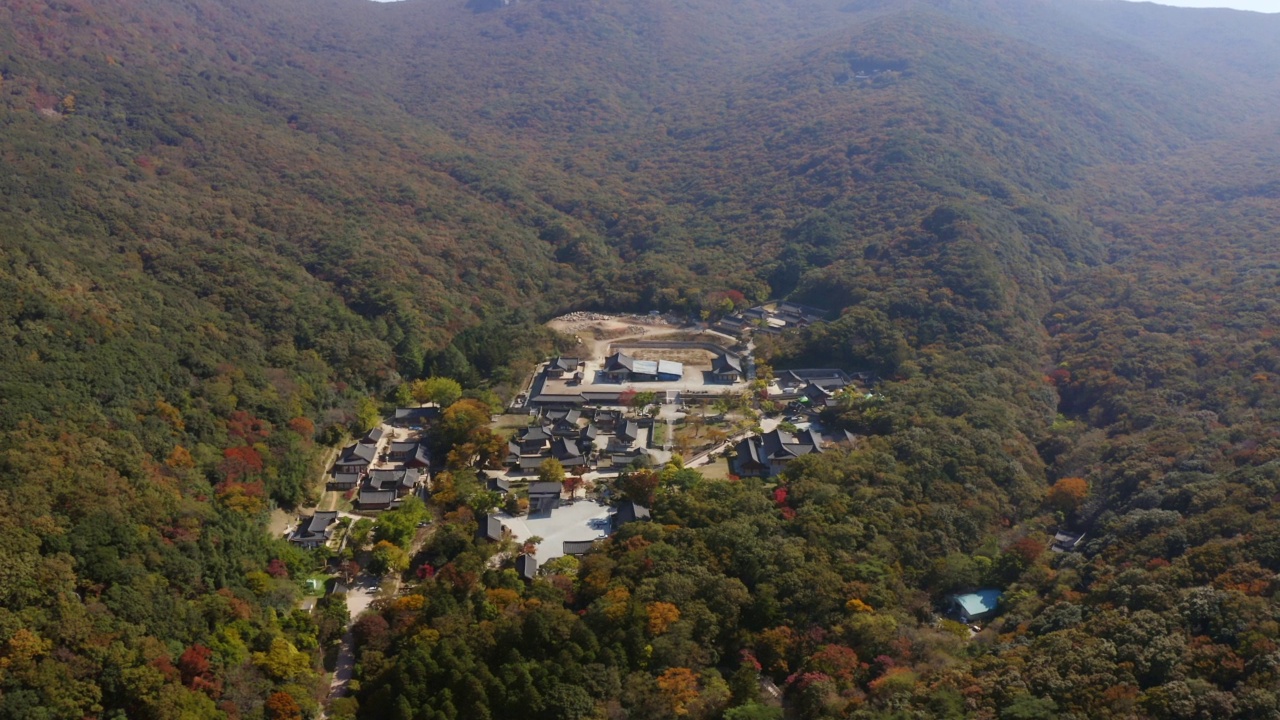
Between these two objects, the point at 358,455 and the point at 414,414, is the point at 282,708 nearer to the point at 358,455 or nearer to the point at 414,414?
the point at 358,455

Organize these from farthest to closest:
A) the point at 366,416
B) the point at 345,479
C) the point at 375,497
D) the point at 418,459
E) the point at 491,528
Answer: the point at 366,416 → the point at 418,459 → the point at 345,479 → the point at 375,497 → the point at 491,528

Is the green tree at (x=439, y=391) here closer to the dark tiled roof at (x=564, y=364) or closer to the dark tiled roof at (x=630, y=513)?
the dark tiled roof at (x=564, y=364)

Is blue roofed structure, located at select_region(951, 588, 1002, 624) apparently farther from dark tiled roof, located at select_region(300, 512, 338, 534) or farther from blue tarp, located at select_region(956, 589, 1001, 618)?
dark tiled roof, located at select_region(300, 512, 338, 534)

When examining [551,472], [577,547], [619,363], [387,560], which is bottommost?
[619,363]

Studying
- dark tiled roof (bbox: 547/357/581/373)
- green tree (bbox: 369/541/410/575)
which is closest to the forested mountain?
green tree (bbox: 369/541/410/575)

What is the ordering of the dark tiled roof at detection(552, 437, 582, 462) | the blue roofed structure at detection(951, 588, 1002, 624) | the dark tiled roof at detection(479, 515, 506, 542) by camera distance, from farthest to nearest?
1. the dark tiled roof at detection(552, 437, 582, 462)
2. the dark tiled roof at detection(479, 515, 506, 542)
3. the blue roofed structure at detection(951, 588, 1002, 624)

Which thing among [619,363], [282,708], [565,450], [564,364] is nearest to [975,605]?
[565,450]

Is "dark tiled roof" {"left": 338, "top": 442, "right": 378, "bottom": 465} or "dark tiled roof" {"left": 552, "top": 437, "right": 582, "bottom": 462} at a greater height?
"dark tiled roof" {"left": 552, "top": 437, "right": 582, "bottom": 462}

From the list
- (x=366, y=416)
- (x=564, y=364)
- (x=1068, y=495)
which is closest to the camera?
(x=1068, y=495)
